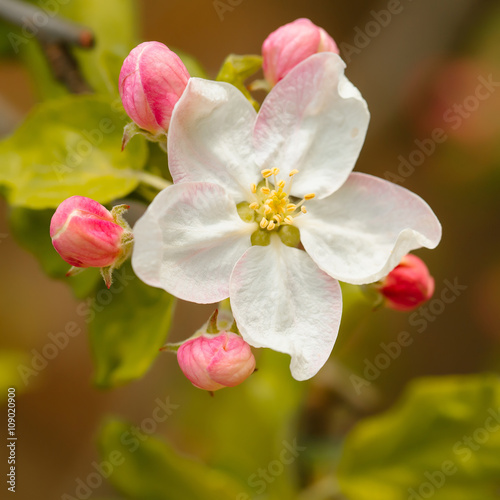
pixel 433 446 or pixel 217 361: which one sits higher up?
pixel 217 361

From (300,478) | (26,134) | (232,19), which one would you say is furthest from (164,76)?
(232,19)

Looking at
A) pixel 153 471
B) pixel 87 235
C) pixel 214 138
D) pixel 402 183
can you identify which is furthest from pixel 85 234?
pixel 402 183

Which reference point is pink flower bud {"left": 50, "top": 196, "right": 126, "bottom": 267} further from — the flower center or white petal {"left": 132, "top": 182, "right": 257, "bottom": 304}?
the flower center

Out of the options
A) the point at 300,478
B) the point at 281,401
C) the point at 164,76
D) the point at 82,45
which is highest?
the point at 164,76

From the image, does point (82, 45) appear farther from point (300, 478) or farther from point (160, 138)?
point (300, 478)

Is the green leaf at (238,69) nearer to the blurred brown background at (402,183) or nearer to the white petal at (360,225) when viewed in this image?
the white petal at (360,225)

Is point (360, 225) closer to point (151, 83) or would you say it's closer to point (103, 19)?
point (151, 83)

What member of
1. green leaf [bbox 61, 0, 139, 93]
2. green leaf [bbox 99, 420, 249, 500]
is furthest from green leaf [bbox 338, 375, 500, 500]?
green leaf [bbox 61, 0, 139, 93]
